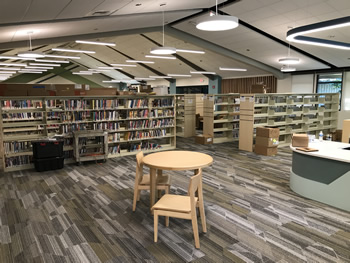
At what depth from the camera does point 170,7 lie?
7.70m

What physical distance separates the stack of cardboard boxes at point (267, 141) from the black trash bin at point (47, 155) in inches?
218

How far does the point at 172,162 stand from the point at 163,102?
16.8 feet

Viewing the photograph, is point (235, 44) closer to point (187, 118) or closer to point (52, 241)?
point (187, 118)

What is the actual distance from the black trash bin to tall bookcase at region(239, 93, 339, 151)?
18.2 ft

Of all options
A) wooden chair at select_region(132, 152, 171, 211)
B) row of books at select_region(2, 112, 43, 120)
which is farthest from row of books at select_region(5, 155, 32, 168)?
wooden chair at select_region(132, 152, 171, 211)

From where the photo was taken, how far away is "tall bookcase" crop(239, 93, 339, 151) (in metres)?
8.41

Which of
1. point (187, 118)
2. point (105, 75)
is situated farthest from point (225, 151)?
point (105, 75)

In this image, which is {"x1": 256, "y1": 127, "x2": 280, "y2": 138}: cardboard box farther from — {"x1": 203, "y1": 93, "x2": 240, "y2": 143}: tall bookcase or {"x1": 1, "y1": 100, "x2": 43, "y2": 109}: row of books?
{"x1": 1, "y1": 100, "x2": 43, "y2": 109}: row of books

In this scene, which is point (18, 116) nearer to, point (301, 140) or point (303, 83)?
point (301, 140)

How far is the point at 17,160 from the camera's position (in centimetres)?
634

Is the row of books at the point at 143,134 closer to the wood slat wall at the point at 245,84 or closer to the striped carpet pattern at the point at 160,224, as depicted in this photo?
the striped carpet pattern at the point at 160,224

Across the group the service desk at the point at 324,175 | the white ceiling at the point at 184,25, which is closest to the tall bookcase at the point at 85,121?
the white ceiling at the point at 184,25

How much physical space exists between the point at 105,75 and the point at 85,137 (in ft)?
74.4

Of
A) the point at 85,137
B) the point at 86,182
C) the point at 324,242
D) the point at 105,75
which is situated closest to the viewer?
the point at 324,242
